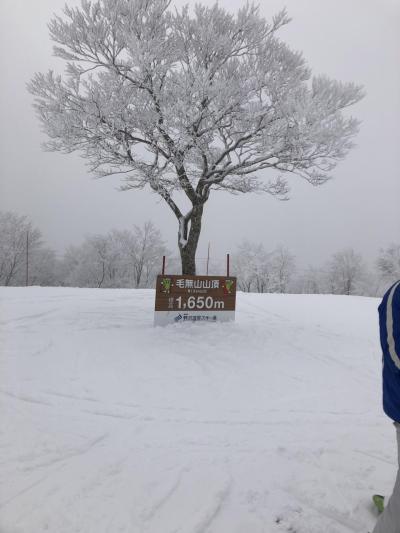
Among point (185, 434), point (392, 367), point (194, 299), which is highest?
point (392, 367)

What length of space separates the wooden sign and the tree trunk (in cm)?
91

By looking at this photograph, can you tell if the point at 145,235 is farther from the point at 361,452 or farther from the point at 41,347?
the point at 361,452

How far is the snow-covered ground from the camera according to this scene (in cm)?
193

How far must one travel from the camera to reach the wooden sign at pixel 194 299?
6.77m

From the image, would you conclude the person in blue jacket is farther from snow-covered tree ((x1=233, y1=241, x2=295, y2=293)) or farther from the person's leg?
snow-covered tree ((x1=233, y1=241, x2=295, y2=293))

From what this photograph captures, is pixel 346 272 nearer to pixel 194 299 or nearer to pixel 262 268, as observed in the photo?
pixel 262 268

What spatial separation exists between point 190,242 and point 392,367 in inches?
266

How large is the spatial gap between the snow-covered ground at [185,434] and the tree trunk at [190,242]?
2.18 metres

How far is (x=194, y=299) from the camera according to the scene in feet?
23.1

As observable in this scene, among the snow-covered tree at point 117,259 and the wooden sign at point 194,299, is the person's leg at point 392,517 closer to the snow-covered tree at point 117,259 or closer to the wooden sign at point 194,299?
the wooden sign at point 194,299

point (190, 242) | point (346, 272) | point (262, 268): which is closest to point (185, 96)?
point (190, 242)

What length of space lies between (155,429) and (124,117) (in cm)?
623

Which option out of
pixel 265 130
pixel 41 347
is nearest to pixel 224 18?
pixel 265 130

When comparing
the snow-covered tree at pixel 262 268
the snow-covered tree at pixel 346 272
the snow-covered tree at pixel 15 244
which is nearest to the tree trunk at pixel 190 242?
the snow-covered tree at pixel 15 244
